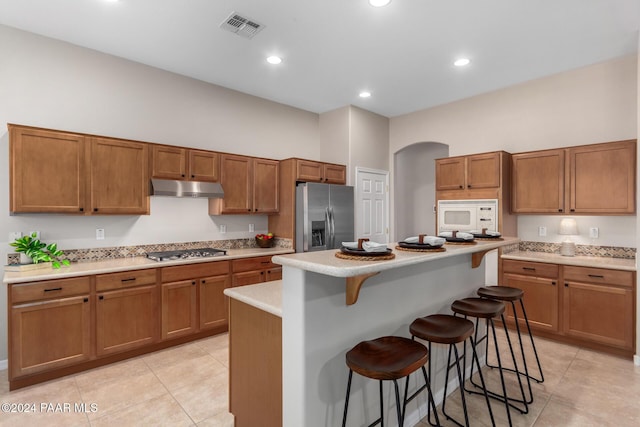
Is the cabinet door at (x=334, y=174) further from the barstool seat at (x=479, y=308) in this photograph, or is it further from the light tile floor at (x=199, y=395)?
the barstool seat at (x=479, y=308)

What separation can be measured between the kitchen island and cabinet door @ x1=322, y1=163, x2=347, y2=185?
2.96m

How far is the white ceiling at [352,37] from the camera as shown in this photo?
2.76 m

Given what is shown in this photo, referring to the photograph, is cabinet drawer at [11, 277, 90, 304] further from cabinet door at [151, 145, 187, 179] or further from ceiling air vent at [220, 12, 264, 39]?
ceiling air vent at [220, 12, 264, 39]

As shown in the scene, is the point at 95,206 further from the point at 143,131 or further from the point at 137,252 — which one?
the point at 143,131

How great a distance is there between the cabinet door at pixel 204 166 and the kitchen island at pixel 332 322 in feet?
8.46

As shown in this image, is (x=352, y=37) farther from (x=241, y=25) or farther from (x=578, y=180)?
(x=578, y=180)

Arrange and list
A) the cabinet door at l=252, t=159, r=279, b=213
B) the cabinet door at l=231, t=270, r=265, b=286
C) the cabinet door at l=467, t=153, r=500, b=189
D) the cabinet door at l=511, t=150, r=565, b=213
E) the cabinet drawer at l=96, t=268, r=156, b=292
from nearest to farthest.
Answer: the cabinet drawer at l=96, t=268, r=156, b=292
the cabinet door at l=511, t=150, r=565, b=213
the cabinet door at l=231, t=270, r=265, b=286
the cabinet door at l=467, t=153, r=500, b=189
the cabinet door at l=252, t=159, r=279, b=213

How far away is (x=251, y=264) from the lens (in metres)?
4.13

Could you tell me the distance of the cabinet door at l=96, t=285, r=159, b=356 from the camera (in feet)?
10.0

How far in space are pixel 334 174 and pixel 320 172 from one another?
0.96ft

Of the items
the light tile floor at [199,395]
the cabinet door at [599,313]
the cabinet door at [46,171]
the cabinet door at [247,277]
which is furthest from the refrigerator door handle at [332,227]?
the cabinet door at [46,171]

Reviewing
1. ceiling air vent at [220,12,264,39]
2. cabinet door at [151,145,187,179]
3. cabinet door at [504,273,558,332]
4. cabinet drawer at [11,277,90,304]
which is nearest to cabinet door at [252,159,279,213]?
cabinet door at [151,145,187,179]

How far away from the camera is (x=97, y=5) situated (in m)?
2.73

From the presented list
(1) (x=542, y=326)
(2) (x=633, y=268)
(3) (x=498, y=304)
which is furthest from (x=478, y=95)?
(3) (x=498, y=304)
